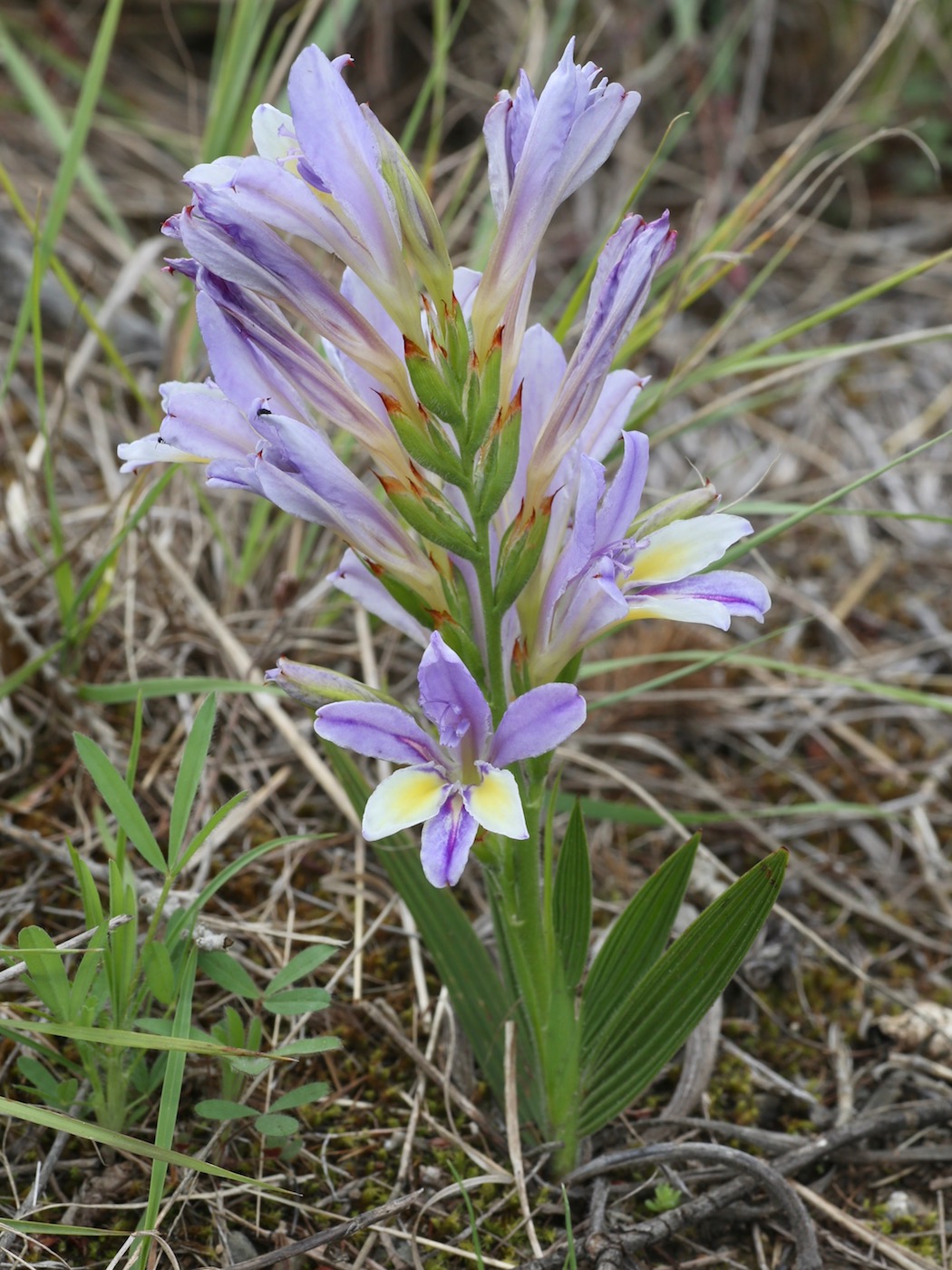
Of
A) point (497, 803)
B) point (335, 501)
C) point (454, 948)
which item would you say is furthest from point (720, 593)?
point (454, 948)

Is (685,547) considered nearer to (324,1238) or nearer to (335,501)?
(335,501)

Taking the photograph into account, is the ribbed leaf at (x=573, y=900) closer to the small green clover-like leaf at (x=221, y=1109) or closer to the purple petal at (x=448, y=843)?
the purple petal at (x=448, y=843)

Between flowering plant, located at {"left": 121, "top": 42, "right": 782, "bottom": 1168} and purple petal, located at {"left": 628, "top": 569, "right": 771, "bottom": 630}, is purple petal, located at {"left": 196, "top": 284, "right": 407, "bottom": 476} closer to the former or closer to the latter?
flowering plant, located at {"left": 121, "top": 42, "right": 782, "bottom": 1168}

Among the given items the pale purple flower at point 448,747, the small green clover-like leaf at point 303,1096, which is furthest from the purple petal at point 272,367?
the small green clover-like leaf at point 303,1096

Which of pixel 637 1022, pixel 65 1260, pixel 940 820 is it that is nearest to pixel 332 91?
pixel 637 1022

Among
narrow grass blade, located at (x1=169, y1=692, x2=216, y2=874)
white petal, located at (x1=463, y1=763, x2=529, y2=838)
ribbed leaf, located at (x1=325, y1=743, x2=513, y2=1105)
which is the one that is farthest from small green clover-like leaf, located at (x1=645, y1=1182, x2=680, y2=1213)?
narrow grass blade, located at (x1=169, y1=692, x2=216, y2=874)

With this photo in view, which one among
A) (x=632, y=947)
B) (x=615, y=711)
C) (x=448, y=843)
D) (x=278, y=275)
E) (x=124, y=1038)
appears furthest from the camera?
(x=615, y=711)

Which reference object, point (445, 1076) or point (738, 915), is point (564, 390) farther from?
point (445, 1076)
